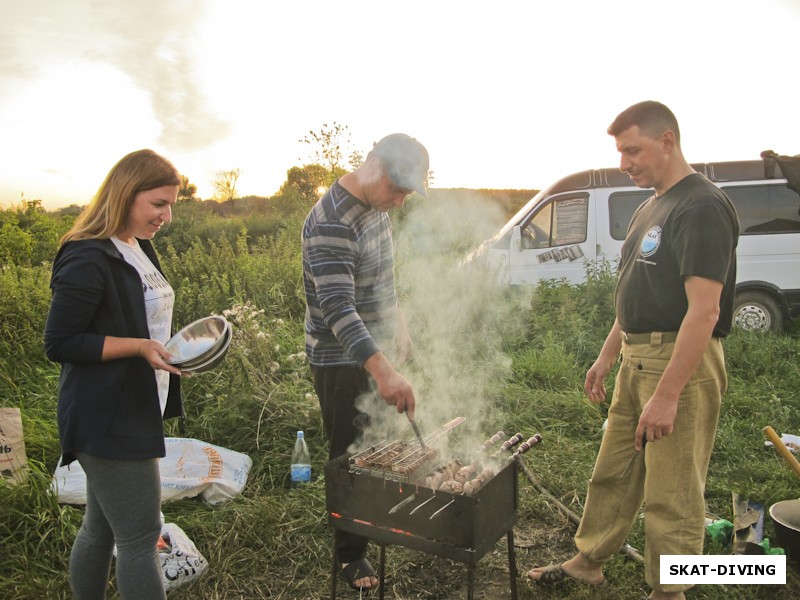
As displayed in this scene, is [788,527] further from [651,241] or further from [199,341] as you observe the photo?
[199,341]

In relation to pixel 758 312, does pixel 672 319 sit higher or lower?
higher

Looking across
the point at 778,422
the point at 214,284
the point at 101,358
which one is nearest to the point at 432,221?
the point at 214,284

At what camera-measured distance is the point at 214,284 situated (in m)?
7.14

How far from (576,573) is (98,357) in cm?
263

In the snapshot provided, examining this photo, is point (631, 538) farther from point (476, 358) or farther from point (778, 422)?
point (476, 358)

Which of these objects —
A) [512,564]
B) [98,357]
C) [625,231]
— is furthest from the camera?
[625,231]

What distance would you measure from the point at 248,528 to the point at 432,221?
608cm

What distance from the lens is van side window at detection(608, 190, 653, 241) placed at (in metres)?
8.32

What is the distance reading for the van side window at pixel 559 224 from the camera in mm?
8391

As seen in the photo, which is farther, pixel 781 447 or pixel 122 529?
pixel 781 447

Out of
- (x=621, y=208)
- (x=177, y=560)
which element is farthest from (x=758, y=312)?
(x=177, y=560)

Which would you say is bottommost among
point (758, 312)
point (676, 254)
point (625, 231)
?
point (758, 312)

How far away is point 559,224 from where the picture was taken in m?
8.44

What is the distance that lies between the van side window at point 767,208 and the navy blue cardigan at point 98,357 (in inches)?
325
